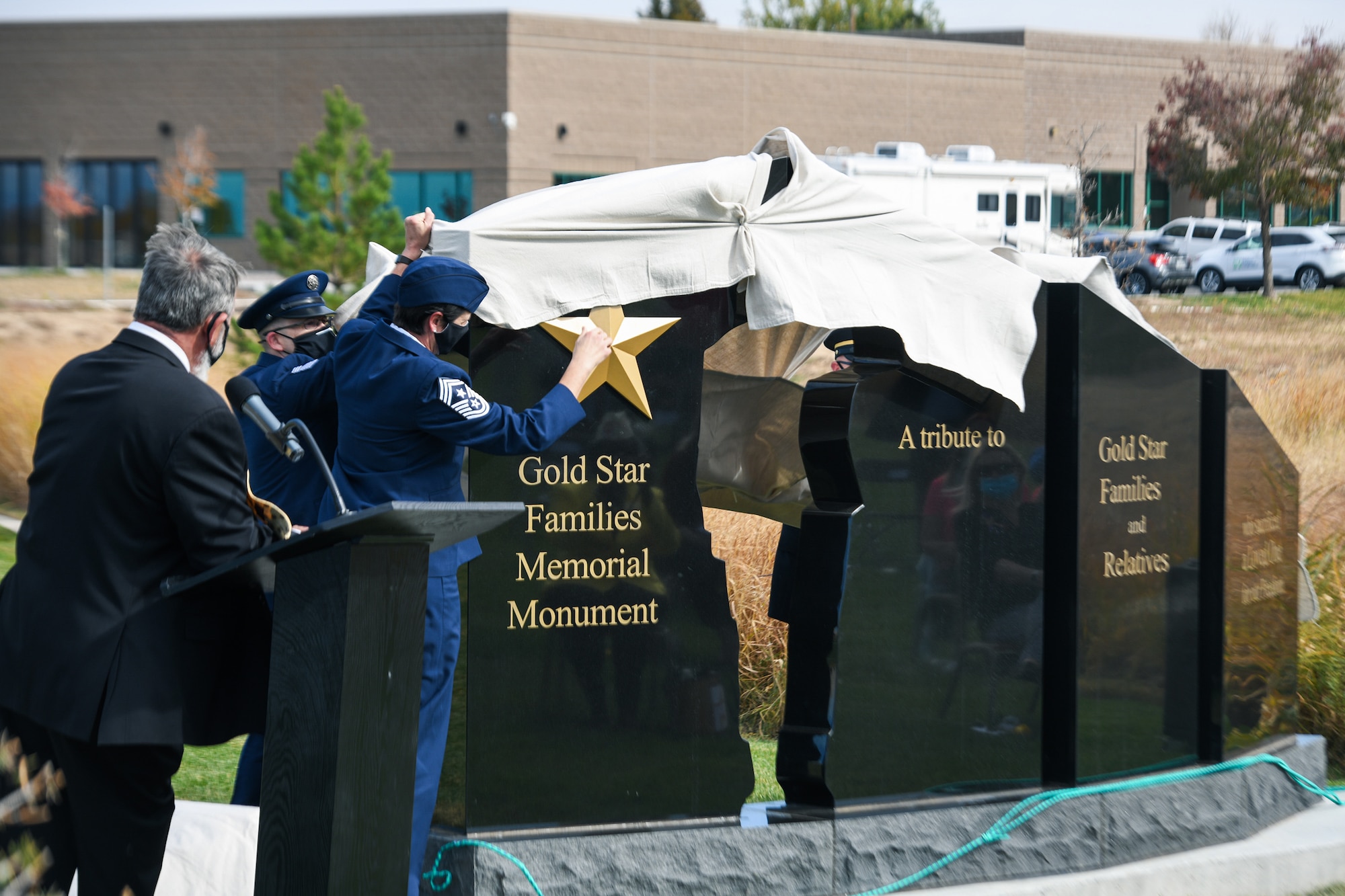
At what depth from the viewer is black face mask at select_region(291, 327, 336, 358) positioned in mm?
5160

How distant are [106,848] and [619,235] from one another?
93.7 inches

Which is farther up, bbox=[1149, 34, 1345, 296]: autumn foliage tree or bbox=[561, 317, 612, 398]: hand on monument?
bbox=[1149, 34, 1345, 296]: autumn foliage tree

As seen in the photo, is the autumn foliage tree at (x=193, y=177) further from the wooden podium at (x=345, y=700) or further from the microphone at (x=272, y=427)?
the wooden podium at (x=345, y=700)

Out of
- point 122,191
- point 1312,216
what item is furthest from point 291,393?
point 122,191

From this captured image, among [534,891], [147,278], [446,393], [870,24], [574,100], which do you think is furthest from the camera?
[870,24]

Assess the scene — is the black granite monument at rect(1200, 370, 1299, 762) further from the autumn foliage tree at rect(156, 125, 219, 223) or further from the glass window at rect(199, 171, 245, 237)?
the glass window at rect(199, 171, 245, 237)

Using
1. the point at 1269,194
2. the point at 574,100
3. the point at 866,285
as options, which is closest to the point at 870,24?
the point at 574,100

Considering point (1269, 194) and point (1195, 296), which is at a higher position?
point (1269, 194)

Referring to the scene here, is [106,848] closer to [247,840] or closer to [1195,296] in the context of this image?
[247,840]

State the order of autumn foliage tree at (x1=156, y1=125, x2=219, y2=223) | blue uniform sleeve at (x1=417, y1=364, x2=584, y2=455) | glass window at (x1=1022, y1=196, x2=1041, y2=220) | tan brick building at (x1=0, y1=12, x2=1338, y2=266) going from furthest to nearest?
1. tan brick building at (x1=0, y1=12, x2=1338, y2=266)
2. autumn foliage tree at (x1=156, y1=125, x2=219, y2=223)
3. glass window at (x1=1022, y1=196, x2=1041, y2=220)
4. blue uniform sleeve at (x1=417, y1=364, x2=584, y2=455)

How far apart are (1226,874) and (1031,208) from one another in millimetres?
25549

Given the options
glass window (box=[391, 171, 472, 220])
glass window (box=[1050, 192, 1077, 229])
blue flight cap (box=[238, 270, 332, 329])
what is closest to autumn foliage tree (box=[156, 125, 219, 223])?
glass window (box=[391, 171, 472, 220])

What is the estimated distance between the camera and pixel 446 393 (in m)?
3.79

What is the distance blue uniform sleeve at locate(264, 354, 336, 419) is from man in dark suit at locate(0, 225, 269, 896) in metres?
1.51
